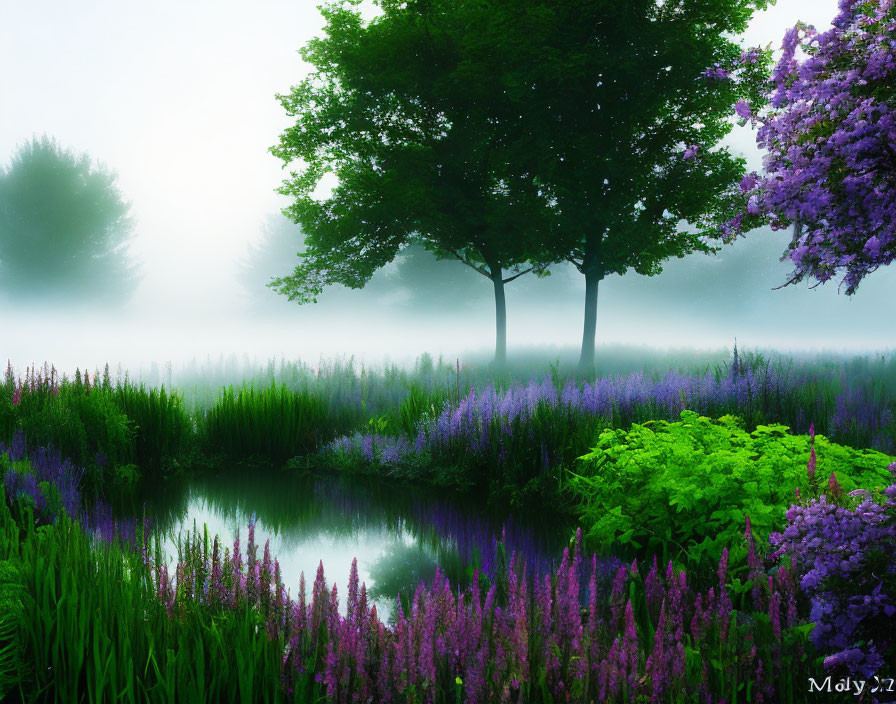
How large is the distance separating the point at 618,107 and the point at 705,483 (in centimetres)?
1529

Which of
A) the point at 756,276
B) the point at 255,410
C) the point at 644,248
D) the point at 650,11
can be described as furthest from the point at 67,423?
the point at 756,276

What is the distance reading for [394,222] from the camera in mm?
18875

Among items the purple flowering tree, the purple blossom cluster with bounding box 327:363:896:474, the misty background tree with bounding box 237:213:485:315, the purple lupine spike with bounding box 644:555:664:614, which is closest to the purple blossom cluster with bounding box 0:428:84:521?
the purple blossom cluster with bounding box 327:363:896:474

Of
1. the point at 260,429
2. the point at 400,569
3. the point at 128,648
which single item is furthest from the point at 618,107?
the point at 128,648

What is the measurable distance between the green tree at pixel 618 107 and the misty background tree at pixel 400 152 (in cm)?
77

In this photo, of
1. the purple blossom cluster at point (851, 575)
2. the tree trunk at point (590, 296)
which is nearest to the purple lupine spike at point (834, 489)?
the purple blossom cluster at point (851, 575)

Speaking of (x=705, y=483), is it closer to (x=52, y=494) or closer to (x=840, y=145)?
(x=840, y=145)

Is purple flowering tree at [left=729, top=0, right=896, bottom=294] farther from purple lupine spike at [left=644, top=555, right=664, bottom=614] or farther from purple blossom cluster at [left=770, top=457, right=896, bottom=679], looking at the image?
purple lupine spike at [left=644, top=555, right=664, bottom=614]

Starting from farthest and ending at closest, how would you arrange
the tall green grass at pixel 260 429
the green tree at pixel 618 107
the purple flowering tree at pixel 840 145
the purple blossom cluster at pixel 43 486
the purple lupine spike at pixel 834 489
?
1. the green tree at pixel 618 107
2. the tall green grass at pixel 260 429
3. the purple blossom cluster at pixel 43 486
4. the purple flowering tree at pixel 840 145
5. the purple lupine spike at pixel 834 489

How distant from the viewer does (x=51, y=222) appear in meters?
45.8

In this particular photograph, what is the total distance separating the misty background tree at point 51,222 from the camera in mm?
45906

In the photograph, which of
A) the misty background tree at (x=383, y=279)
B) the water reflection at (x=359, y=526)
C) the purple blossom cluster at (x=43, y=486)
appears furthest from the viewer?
the misty background tree at (x=383, y=279)

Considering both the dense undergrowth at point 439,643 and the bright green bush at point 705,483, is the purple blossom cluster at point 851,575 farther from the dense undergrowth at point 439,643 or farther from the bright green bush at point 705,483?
the bright green bush at point 705,483

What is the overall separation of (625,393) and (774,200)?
17.3 feet
